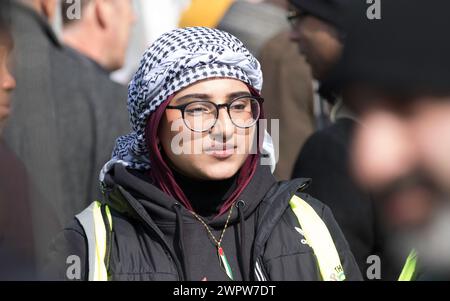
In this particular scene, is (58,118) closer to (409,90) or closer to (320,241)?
(320,241)

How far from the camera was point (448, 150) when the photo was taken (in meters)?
1.46

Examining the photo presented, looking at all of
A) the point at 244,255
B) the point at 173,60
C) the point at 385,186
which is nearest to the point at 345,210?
the point at 244,255

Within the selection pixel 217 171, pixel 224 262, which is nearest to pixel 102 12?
pixel 217 171

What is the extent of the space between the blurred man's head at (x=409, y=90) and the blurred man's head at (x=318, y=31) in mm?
1828

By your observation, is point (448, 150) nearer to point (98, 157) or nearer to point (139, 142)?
point (139, 142)

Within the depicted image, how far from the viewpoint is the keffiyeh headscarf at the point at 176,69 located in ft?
8.12

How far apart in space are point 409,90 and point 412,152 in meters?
0.13

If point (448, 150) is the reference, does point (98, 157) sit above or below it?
below

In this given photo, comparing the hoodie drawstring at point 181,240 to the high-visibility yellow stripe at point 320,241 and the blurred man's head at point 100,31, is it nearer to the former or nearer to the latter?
the high-visibility yellow stripe at point 320,241

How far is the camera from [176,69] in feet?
8.11

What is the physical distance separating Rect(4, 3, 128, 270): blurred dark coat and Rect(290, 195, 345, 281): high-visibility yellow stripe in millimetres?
830

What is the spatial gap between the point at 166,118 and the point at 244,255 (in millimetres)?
446

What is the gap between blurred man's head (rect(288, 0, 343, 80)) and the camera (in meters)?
3.49
